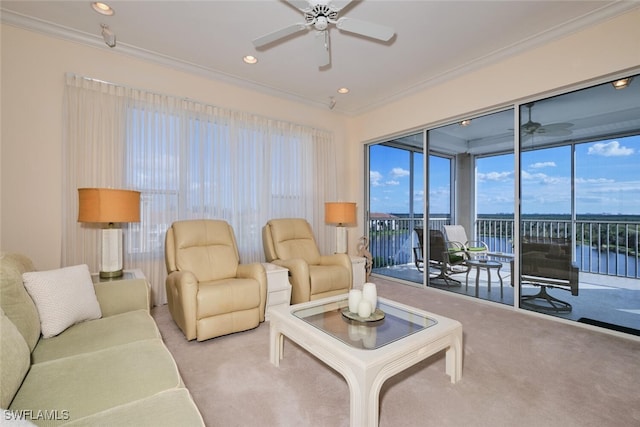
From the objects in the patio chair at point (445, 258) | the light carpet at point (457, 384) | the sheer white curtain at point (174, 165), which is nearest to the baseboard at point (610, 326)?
the light carpet at point (457, 384)

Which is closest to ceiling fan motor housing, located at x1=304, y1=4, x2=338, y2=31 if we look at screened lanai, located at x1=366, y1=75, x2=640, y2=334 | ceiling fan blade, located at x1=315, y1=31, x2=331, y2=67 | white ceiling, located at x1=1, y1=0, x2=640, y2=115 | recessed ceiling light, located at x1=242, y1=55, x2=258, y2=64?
ceiling fan blade, located at x1=315, y1=31, x2=331, y2=67

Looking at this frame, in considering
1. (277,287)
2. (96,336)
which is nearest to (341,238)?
(277,287)

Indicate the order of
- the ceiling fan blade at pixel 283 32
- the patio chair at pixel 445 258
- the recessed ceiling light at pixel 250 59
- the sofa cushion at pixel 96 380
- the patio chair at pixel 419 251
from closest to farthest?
the sofa cushion at pixel 96 380
the ceiling fan blade at pixel 283 32
the recessed ceiling light at pixel 250 59
the patio chair at pixel 445 258
the patio chair at pixel 419 251

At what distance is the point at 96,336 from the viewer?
5.04 ft

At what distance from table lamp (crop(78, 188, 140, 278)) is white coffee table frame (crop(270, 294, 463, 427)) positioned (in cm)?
152

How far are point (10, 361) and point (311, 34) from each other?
300 centimetres

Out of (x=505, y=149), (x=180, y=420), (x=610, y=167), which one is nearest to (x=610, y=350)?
(x=610, y=167)

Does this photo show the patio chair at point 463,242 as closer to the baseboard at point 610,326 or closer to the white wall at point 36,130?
the baseboard at point 610,326

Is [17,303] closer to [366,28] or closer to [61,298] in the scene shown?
[61,298]

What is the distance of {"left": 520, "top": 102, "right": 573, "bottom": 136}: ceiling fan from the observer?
282 cm

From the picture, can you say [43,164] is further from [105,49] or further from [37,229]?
[105,49]

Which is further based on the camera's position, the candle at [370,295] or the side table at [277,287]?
the side table at [277,287]

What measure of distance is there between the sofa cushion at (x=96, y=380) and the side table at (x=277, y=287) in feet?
4.90

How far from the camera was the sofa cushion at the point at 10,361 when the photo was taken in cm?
96
